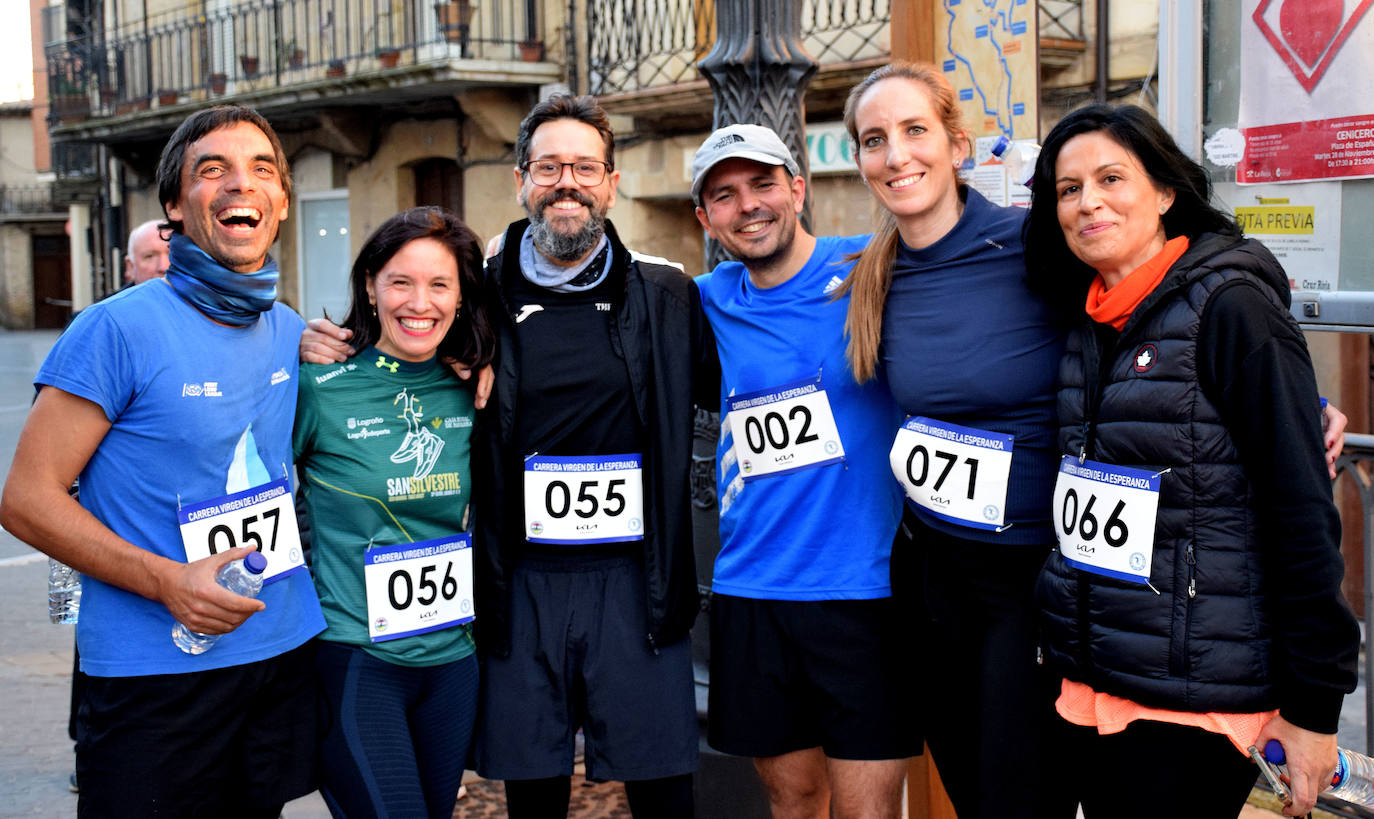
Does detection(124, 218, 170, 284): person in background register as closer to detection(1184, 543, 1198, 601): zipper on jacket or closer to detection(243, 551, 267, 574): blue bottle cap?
detection(243, 551, 267, 574): blue bottle cap

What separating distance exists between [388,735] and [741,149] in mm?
1577

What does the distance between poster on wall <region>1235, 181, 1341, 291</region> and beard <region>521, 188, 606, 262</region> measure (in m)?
1.61

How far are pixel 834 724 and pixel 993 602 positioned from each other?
0.53 meters

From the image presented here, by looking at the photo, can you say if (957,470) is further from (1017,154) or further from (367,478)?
(1017,154)

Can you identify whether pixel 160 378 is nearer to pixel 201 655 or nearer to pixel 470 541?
pixel 201 655

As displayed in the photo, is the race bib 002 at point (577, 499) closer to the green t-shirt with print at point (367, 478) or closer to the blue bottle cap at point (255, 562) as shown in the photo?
the green t-shirt with print at point (367, 478)

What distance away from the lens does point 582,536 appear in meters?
3.04

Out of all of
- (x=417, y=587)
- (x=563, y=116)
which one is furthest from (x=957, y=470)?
(x=563, y=116)

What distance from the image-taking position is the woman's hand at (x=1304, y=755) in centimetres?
221

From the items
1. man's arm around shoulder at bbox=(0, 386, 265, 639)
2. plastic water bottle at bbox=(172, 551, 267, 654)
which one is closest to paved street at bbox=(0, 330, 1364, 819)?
plastic water bottle at bbox=(172, 551, 267, 654)

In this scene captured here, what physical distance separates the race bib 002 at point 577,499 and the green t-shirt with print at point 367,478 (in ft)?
0.59

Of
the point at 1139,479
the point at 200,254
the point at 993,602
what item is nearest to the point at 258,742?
the point at 200,254

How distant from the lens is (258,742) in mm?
2646

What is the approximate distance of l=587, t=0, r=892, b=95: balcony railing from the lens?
10836 mm
